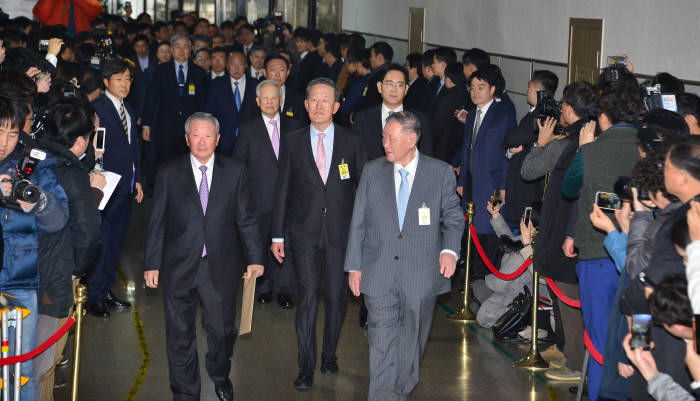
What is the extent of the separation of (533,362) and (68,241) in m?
3.71

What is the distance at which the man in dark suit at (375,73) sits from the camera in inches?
426

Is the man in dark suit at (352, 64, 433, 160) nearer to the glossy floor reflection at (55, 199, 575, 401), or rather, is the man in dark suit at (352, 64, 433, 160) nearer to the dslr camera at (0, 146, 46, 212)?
the glossy floor reflection at (55, 199, 575, 401)

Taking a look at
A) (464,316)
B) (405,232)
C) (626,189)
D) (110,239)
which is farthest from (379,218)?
(110,239)

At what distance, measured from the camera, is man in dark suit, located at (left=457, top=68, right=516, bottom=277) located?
8227mm

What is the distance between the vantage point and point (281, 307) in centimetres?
823

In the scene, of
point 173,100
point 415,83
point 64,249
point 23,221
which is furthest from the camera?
point 173,100

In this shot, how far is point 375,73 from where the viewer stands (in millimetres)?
11062

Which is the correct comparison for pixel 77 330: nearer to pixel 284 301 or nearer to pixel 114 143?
pixel 114 143

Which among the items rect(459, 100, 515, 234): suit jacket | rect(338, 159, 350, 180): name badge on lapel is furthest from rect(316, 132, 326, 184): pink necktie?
rect(459, 100, 515, 234): suit jacket

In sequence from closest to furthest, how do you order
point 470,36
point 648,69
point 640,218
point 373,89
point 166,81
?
point 640,218, point 648,69, point 373,89, point 166,81, point 470,36

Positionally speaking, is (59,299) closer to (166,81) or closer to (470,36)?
(166,81)

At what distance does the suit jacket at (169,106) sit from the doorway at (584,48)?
5.12 meters

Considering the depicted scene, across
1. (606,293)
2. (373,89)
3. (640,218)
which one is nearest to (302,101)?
(373,89)

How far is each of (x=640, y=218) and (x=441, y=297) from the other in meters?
4.39
